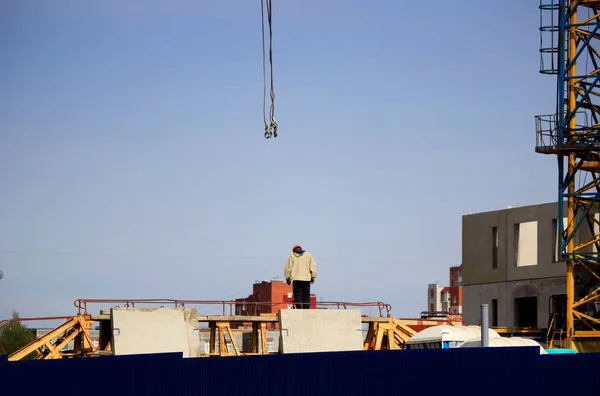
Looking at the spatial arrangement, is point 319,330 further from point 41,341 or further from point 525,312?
point 525,312

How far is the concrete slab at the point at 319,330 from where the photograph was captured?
108 ft

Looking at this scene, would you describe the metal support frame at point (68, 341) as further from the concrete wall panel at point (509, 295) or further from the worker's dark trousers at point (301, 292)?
the concrete wall panel at point (509, 295)

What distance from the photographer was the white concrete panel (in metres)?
50.5

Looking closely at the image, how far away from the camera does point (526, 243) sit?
50.7 m

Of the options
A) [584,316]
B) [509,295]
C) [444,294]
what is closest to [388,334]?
[584,316]

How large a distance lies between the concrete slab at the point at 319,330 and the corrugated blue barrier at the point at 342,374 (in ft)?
29.0

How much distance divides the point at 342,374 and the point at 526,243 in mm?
29538

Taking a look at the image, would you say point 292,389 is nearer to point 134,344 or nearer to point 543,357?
point 543,357

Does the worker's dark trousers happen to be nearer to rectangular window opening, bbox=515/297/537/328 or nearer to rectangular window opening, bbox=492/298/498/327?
rectangular window opening, bbox=515/297/537/328

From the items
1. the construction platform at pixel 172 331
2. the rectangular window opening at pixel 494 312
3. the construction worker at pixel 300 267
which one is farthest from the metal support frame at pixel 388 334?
the rectangular window opening at pixel 494 312

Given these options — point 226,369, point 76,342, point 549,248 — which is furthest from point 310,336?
point 549,248

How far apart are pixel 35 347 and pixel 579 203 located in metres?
20.5

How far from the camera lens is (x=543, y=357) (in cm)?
2153

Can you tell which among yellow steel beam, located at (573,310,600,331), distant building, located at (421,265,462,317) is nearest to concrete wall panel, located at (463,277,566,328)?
yellow steel beam, located at (573,310,600,331)
